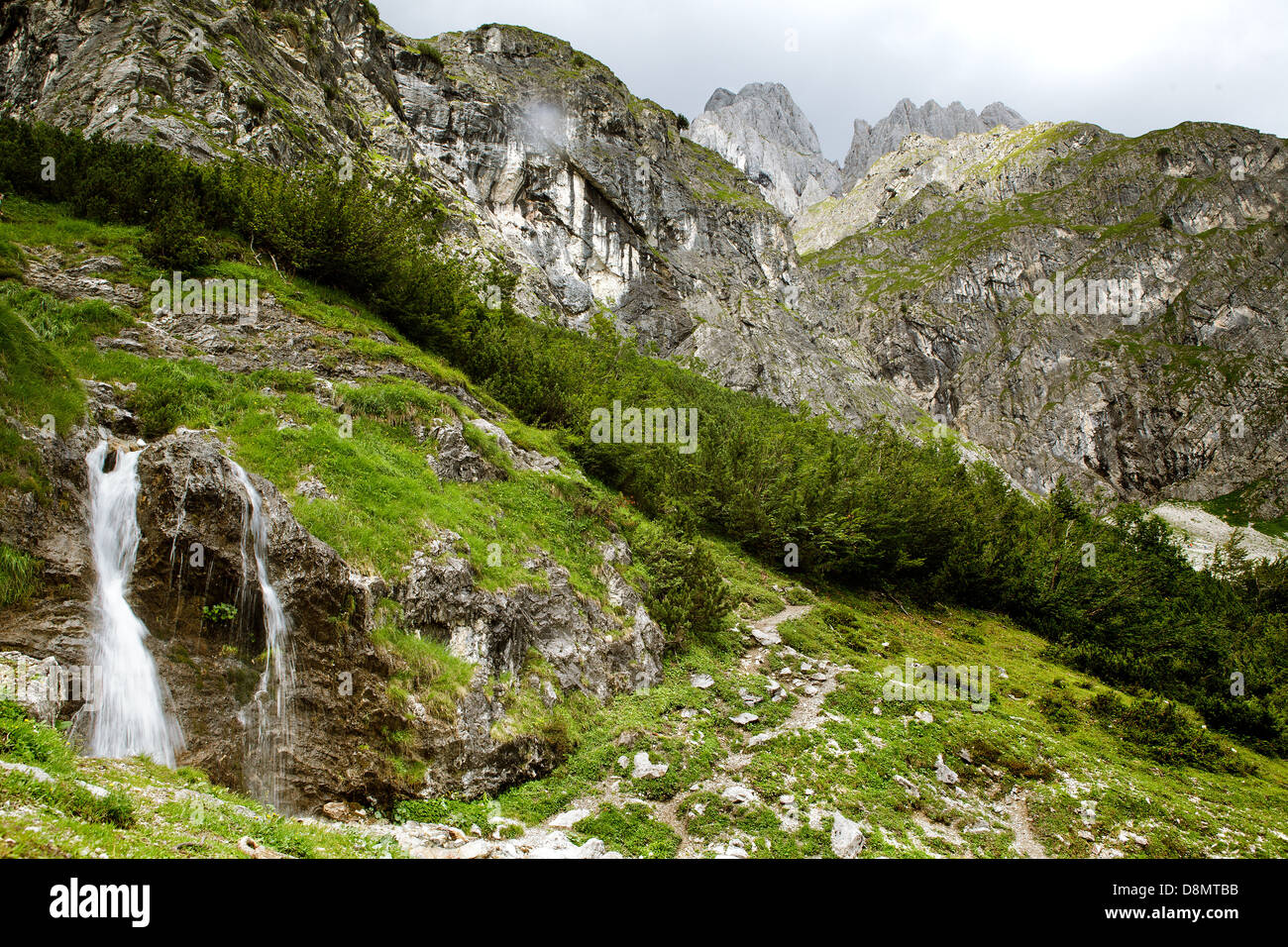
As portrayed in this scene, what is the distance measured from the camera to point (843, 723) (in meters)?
16.0

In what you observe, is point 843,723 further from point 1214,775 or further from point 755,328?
point 755,328

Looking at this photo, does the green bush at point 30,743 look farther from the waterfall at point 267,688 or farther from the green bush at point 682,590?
the green bush at point 682,590

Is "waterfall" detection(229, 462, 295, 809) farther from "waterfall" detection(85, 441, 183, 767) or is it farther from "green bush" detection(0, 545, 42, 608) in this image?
"green bush" detection(0, 545, 42, 608)

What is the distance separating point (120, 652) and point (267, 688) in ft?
7.42

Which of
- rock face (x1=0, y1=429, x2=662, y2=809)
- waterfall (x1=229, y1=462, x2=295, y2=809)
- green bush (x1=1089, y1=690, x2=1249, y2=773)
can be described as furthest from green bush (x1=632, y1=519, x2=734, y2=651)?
green bush (x1=1089, y1=690, x2=1249, y2=773)

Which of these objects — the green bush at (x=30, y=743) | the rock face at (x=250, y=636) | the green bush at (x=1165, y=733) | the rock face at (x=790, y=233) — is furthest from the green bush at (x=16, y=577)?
the rock face at (x=790, y=233)

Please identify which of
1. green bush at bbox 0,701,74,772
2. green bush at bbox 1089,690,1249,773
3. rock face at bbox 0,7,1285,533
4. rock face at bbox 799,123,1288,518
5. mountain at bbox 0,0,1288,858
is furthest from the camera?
rock face at bbox 799,123,1288,518

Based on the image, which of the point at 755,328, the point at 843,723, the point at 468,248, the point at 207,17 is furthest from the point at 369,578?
the point at 755,328

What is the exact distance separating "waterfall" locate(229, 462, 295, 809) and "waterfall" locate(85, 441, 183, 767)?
1125 mm

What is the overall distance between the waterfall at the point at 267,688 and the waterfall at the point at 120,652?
1125 millimetres

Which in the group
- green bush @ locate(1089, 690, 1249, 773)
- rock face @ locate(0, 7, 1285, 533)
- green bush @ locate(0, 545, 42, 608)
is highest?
rock face @ locate(0, 7, 1285, 533)

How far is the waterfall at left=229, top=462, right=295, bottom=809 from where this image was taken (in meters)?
9.91

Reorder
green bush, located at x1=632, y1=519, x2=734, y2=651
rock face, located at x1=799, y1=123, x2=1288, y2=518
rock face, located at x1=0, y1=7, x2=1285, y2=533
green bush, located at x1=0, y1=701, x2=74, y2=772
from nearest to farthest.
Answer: green bush, located at x1=0, y1=701, x2=74, y2=772, green bush, located at x1=632, y1=519, x2=734, y2=651, rock face, located at x1=0, y1=7, x2=1285, y2=533, rock face, located at x1=799, y1=123, x2=1288, y2=518
